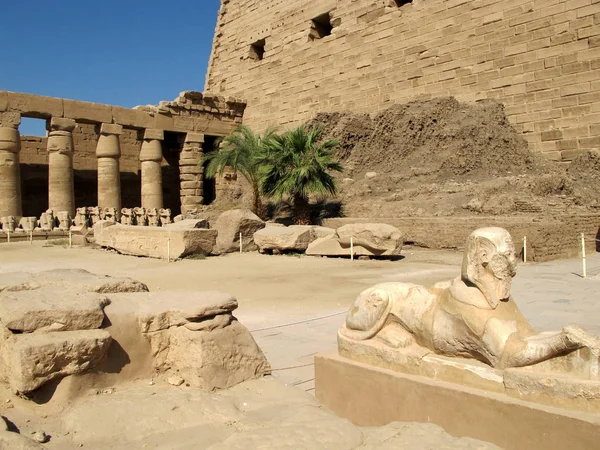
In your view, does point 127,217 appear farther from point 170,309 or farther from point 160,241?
point 170,309

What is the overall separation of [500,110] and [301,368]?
14.0m

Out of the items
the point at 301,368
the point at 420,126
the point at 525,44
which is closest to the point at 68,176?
the point at 420,126

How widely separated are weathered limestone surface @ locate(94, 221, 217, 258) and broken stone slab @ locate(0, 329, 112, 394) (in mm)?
8786

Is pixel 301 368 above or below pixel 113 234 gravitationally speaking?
below

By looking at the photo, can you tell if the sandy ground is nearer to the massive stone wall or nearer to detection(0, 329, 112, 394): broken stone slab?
detection(0, 329, 112, 394): broken stone slab

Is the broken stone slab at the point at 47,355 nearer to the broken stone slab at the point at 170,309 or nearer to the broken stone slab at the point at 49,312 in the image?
the broken stone slab at the point at 49,312

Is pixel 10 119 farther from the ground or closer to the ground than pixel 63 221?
farther from the ground

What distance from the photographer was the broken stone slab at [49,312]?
326 cm

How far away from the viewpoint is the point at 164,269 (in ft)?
35.0

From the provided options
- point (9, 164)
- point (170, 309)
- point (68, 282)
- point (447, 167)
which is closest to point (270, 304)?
point (68, 282)

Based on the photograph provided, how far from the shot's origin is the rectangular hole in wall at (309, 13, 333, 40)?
2233 cm

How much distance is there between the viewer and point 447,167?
16328 mm

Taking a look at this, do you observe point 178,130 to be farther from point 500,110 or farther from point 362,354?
point 362,354

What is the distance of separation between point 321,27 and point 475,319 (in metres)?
21.8
